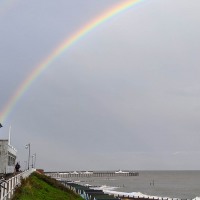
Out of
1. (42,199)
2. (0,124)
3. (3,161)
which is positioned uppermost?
(0,124)

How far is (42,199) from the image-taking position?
26266 mm

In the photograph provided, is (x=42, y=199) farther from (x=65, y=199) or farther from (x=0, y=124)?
(x=0, y=124)

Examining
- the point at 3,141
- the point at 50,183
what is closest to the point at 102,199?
the point at 50,183

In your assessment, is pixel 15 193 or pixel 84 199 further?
pixel 84 199

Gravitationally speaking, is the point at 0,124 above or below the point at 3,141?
above

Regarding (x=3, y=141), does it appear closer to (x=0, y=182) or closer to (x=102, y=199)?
(x=102, y=199)

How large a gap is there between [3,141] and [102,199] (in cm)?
1266

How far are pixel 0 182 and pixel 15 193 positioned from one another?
6.01m

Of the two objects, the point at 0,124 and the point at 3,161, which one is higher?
the point at 0,124

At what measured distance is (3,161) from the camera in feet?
124

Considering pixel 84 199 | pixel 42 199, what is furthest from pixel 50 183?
pixel 42 199

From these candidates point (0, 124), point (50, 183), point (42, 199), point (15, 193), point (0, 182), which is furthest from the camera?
point (0, 124)

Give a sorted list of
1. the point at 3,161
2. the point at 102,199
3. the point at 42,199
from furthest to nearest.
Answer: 1. the point at 3,161
2. the point at 102,199
3. the point at 42,199

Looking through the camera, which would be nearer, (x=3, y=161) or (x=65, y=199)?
(x=65, y=199)
